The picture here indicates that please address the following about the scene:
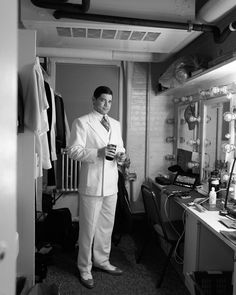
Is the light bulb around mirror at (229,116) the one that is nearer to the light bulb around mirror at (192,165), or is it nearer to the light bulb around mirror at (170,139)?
the light bulb around mirror at (192,165)

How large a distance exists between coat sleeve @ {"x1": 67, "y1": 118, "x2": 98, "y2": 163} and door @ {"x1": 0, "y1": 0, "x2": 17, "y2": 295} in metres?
1.20

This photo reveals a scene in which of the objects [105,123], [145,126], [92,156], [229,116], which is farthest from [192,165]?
[92,156]

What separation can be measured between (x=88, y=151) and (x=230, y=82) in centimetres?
130

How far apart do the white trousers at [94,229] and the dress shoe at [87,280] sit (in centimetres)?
4

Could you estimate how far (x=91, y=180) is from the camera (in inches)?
82.5

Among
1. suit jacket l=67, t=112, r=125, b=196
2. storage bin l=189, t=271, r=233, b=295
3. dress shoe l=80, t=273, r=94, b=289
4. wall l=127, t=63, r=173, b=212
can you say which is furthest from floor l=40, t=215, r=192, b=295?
wall l=127, t=63, r=173, b=212

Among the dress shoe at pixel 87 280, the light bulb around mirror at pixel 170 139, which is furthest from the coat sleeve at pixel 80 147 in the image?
the light bulb around mirror at pixel 170 139

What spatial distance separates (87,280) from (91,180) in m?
0.82

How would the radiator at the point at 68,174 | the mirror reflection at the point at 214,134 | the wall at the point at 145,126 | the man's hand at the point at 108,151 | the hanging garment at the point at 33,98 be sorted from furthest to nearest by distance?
1. the wall at the point at 145,126
2. the radiator at the point at 68,174
3. the mirror reflection at the point at 214,134
4. the man's hand at the point at 108,151
5. the hanging garment at the point at 33,98

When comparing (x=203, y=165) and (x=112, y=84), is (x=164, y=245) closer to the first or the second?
(x=203, y=165)

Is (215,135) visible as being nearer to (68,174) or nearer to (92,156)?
(92,156)

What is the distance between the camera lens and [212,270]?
1918mm

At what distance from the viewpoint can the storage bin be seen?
1742 mm

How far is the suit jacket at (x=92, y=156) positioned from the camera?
6.76ft
